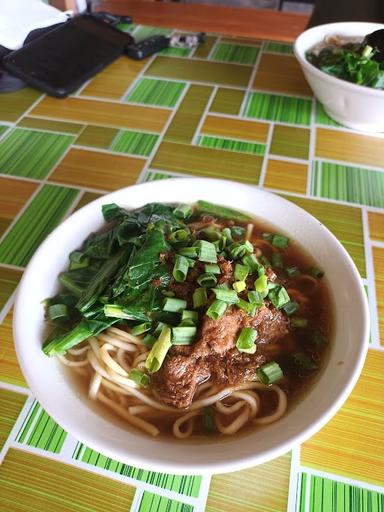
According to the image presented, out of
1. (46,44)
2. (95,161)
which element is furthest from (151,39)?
(95,161)

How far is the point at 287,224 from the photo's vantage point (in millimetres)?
1318

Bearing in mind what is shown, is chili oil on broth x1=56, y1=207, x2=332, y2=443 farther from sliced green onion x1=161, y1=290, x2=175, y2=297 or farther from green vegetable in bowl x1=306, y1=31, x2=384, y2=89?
green vegetable in bowl x1=306, y1=31, x2=384, y2=89

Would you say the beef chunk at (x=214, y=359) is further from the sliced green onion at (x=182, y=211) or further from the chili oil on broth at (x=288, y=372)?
the sliced green onion at (x=182, y=211)

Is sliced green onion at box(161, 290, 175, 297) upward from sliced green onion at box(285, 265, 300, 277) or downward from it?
upward

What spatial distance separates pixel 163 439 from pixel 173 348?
0.20m

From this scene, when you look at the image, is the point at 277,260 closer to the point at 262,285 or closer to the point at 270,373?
the point at 262,285

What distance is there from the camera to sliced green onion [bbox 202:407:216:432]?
1026mm

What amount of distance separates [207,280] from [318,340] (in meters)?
0.33

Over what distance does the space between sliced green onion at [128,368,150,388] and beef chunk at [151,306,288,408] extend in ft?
0.06

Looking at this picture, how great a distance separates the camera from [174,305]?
1073 millimetres

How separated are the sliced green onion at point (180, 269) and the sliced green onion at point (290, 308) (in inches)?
11.0

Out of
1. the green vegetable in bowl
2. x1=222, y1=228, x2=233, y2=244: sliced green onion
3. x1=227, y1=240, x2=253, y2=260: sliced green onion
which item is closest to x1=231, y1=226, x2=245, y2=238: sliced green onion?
x1=222, y1=228, x2=233, y2=244: sliced green onion

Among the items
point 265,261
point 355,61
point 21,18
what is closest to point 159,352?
point 265,261

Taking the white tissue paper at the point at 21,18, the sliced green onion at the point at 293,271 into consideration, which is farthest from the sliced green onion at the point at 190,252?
the white tissue paper at the point at 21,18
